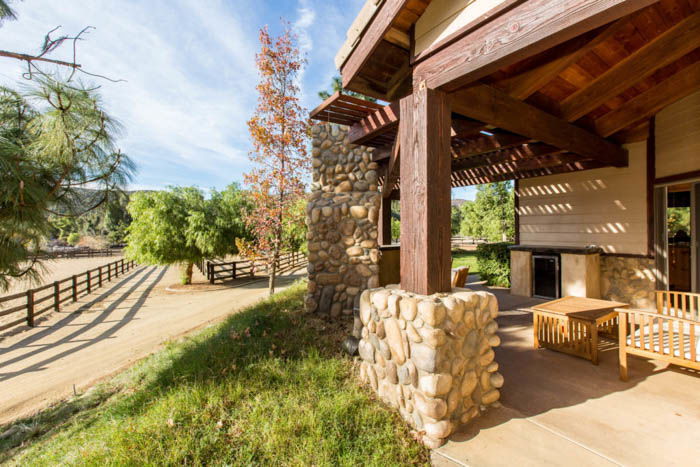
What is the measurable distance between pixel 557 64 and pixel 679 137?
4.06 m

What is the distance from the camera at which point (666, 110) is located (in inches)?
199

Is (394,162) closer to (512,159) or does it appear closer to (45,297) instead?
(512,159)

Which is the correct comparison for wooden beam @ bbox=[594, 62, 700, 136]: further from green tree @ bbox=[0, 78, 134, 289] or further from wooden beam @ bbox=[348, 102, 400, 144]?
green tree @ bbox=[0, 78, 134, 289]

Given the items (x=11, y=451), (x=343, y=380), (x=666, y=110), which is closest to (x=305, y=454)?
(x=343, y=380)

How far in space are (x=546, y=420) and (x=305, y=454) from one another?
207 centimetres

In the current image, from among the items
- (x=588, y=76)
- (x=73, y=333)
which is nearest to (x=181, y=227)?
(x=73, y=333)

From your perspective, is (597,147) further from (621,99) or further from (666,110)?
(666,110)

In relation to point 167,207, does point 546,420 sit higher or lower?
lower

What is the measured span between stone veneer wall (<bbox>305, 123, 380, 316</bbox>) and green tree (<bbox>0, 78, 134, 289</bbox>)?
299 cm

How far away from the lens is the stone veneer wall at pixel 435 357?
225 cm

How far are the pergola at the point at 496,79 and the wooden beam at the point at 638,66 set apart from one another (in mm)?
10

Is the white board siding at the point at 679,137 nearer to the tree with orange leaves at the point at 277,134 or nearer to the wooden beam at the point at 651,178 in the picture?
the wooden beam at the point at 651,178

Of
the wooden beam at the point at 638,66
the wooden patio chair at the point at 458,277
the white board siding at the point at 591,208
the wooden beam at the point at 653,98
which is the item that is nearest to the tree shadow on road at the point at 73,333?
the wooden patio chair at the point at 458,277

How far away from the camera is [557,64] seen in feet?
9.57
